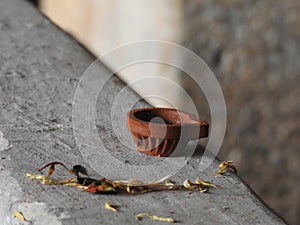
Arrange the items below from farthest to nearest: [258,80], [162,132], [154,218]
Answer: [258,80] < [162,132] < [154,218]

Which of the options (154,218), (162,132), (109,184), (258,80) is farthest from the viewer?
(258,80)

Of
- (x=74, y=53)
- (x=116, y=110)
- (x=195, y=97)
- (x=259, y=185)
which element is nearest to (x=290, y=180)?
(x=259, y=185)

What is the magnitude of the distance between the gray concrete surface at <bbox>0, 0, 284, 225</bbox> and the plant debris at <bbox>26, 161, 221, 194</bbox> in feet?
0.05

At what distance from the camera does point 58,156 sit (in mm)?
1677

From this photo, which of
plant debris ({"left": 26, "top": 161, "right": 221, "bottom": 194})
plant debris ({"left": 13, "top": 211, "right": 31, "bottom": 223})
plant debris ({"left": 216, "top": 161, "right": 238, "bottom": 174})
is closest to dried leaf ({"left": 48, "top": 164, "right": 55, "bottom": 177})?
plant debris ({"left": 26, "top": 161, "right": 221, "bottom": 194})

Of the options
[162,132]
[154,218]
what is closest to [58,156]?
[162,132]

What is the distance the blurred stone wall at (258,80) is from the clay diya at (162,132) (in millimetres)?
2037

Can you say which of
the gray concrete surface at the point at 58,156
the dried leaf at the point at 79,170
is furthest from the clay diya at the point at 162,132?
the dried leaf at the point at 79,170

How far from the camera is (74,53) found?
2.40 metres

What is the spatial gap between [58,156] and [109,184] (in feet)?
0.61

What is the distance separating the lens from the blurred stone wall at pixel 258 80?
3.70 meters

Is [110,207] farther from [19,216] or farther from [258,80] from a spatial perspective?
[258,80]

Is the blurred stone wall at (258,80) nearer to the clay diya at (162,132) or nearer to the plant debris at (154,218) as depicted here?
the clay diya at (162,132)

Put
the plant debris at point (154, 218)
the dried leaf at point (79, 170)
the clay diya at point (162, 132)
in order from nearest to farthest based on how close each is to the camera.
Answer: the plant debris at point (154, 218), the dried leaf at point (79, 170), the clay diya at point (162, 132)
